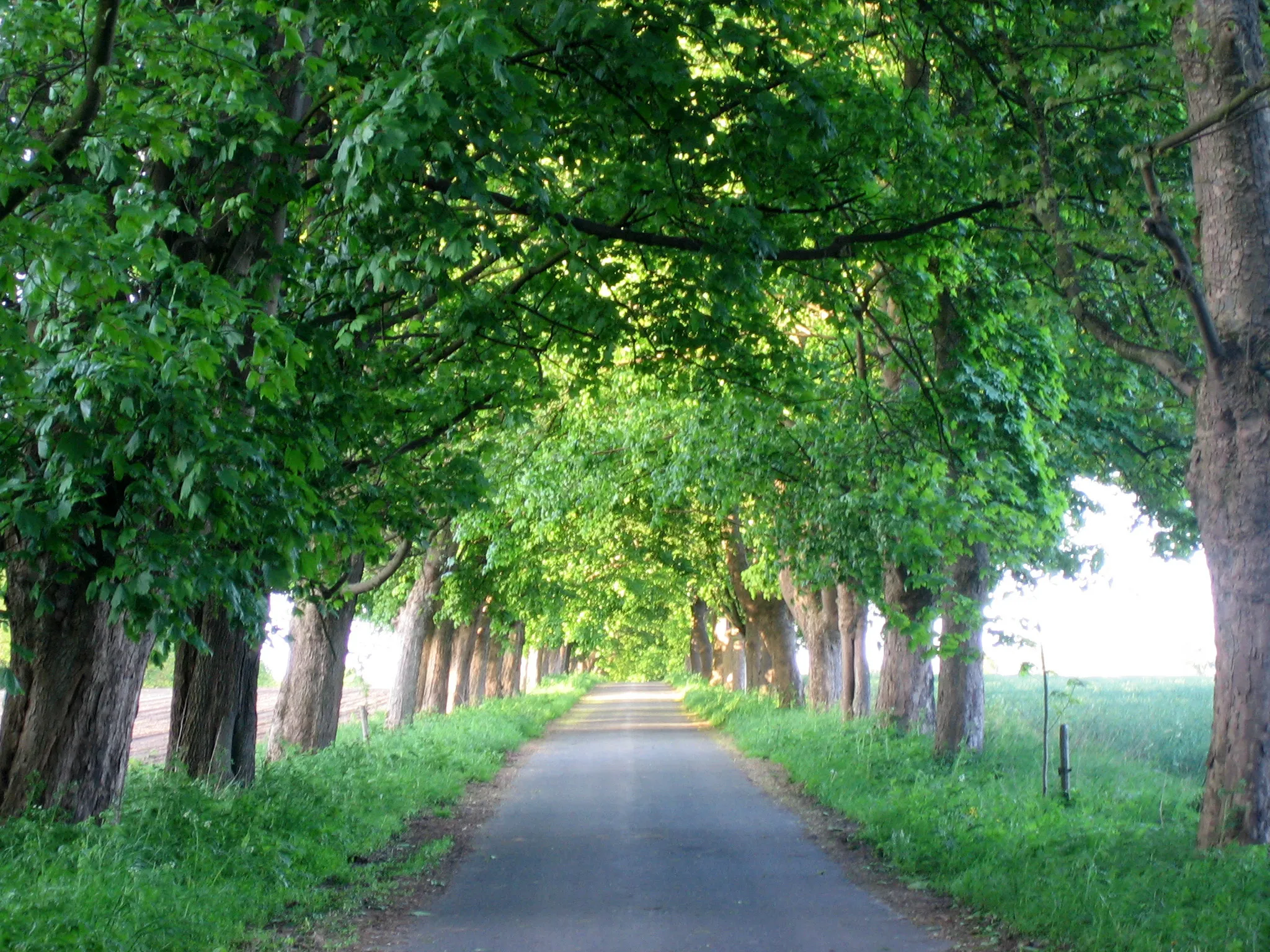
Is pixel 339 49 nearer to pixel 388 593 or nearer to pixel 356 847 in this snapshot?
pixel 356 847

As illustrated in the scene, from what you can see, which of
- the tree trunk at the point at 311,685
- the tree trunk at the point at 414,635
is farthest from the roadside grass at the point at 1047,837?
the tree trunk at the point at 414,635

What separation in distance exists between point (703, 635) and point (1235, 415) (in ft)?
166

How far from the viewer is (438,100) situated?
5637 mm

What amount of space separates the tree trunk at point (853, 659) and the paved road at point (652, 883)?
532 cm

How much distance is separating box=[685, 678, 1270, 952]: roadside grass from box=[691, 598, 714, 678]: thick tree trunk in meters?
31.8

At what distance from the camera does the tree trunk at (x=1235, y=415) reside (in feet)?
24.4

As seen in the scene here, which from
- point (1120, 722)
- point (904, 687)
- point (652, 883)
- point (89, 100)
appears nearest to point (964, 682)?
point (904, 687)

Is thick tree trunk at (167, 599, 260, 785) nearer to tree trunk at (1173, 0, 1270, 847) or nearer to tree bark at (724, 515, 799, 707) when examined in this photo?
tree trunk at (1173, 0, 1270, 847)

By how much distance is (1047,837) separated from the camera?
355 inches

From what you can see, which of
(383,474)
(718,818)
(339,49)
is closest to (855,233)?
(339,49)

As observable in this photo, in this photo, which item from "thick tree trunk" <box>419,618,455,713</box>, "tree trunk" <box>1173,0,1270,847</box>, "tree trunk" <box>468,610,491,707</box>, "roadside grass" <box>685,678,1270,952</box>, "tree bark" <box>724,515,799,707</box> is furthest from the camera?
"tree trunk" <box>468,610,491,707</box>

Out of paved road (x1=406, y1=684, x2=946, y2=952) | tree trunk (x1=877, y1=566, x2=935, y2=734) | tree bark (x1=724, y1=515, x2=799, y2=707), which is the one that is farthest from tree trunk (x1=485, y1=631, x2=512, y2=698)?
paved road (x1=406, y1=684, x2=946, y2=952)

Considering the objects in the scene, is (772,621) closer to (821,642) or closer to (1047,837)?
(821,642)

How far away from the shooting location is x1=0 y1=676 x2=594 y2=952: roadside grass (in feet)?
21.0
